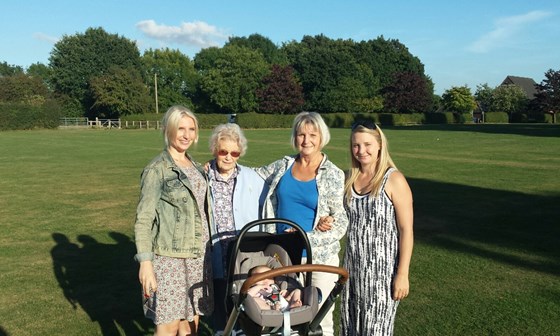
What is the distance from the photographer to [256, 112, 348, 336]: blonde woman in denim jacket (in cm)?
375

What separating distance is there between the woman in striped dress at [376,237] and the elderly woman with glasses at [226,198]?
85 centimetres

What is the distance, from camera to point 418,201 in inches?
467

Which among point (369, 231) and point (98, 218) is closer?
point (369, 231)

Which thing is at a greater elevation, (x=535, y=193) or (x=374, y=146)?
(x=374, y=146)

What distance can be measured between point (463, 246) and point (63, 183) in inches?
487

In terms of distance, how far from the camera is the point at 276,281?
11.0ft

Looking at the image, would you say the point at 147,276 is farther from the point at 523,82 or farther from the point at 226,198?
the point at 523,82

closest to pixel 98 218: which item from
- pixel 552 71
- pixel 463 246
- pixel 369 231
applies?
pixel 463 246

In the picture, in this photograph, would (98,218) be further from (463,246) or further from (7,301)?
(463,246)

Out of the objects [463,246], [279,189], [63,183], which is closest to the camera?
[279,189]

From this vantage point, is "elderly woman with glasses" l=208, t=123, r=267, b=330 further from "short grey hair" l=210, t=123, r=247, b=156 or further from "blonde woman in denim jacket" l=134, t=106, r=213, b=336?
"blonde woman in denim jacket" l=134, t=106, r=213, b=336

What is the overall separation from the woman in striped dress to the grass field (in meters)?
1.73

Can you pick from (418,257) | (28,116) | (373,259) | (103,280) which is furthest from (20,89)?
(373,259)

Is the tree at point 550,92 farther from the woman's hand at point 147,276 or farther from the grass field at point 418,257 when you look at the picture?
the woman's hand at point 147,276
